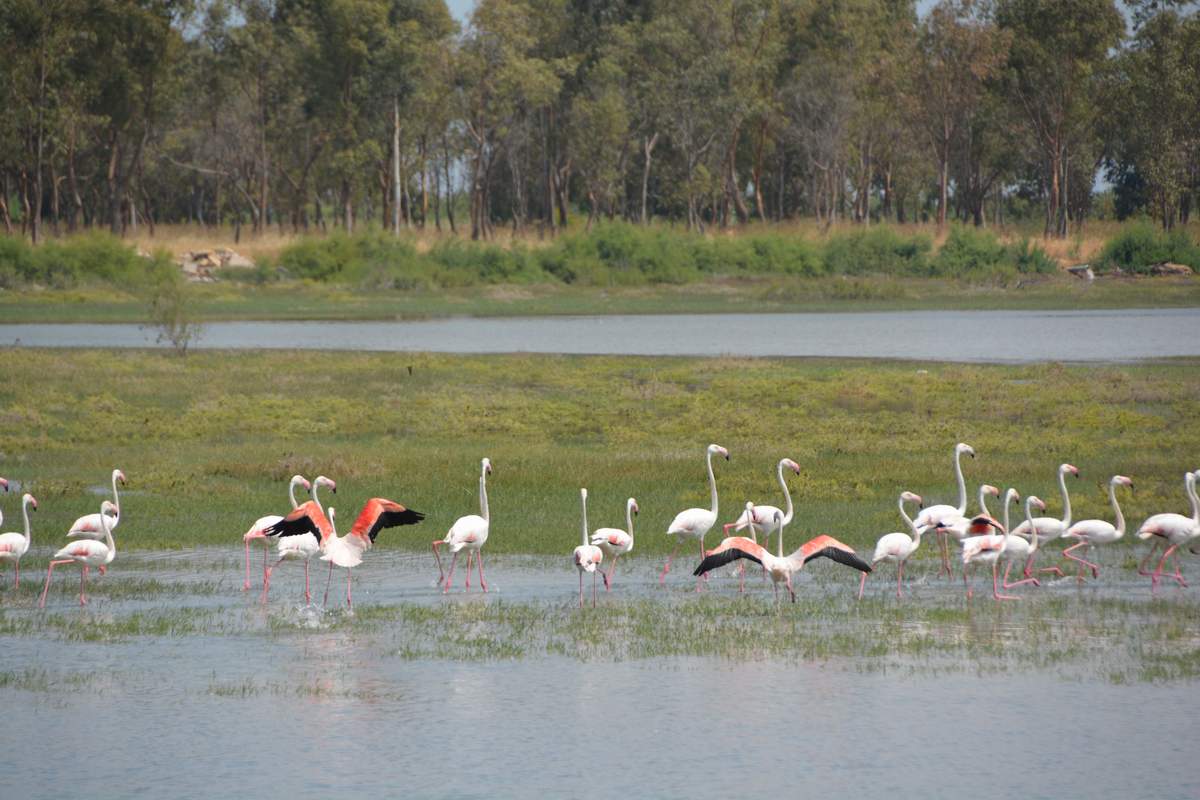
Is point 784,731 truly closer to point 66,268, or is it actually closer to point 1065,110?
point 66,268

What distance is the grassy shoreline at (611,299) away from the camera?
58.2m

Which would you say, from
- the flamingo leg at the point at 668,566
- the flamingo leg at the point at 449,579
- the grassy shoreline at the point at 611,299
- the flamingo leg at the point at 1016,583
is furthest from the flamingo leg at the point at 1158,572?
the grassy shoreline at the point at 611,299

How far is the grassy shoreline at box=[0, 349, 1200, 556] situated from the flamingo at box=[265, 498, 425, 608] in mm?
2691

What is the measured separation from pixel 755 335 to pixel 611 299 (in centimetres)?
1791

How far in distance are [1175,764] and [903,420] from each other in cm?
1649

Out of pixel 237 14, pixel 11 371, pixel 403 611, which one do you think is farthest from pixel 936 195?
pixel 403 611

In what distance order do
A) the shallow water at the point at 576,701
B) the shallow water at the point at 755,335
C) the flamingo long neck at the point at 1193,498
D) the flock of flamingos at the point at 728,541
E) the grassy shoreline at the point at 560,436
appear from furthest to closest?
1. the shallow water at the point at 755,335
2. the grassy shoreline at the point at 560,436
3. the flamingo long neck at the point at 1193,498
4. the flock of flamingos at the point at 728,541
5. the shallow water at the point at 576,701

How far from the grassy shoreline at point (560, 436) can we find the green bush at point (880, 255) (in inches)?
1379

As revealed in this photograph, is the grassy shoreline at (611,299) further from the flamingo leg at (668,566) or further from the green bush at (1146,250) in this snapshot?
the flamingo leg at (668,566)

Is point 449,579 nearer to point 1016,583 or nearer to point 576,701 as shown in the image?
point 576,701

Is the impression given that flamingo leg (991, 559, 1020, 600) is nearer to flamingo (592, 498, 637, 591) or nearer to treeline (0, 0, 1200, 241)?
flamingo (592, 498, 637, 591)

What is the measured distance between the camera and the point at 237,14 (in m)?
85.3

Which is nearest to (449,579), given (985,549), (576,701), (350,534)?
(350,534)

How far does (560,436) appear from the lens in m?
26.7
